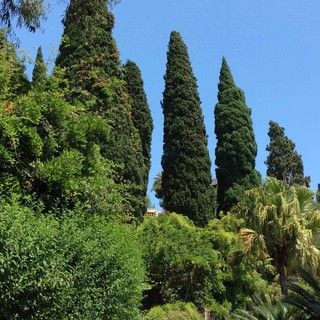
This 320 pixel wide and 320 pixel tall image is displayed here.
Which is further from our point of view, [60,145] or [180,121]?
[180,121]

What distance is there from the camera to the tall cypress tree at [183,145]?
2352 cm

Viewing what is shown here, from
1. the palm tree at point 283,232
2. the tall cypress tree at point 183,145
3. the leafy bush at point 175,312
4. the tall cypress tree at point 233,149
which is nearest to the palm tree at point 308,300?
the leafy bush at point 175,312

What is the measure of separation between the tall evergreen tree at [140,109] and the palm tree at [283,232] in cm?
751

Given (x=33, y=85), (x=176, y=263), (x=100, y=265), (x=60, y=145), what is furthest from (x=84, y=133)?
(x=176, y=263)

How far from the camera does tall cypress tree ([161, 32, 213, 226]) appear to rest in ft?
77.2

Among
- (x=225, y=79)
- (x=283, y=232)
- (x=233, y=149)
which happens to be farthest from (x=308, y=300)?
(x=225, y=79)

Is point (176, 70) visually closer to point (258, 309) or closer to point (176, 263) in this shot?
point (176, 263)

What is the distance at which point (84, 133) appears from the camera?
8.38 m

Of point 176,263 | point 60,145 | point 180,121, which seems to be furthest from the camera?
point 180,121

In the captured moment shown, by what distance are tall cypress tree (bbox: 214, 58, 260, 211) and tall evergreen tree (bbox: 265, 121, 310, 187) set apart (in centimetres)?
1161

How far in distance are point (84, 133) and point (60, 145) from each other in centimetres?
49

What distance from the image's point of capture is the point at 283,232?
17.2m

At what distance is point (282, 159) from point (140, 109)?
1938cm

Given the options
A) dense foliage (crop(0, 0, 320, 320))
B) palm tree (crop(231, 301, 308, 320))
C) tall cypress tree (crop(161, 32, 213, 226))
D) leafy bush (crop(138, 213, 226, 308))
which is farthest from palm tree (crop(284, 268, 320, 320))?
tall cypress tree (crop(161, 32, 213, 226))
